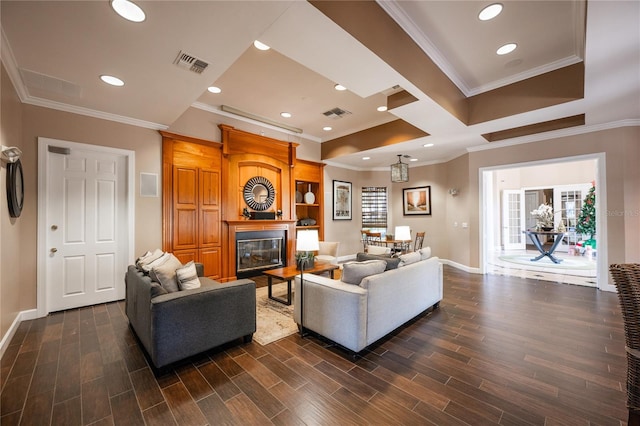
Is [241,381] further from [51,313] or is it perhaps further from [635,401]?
[51,313]

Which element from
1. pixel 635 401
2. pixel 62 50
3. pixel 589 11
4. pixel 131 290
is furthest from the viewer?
pixel 131 290

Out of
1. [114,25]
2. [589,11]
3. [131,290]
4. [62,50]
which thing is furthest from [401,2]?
[131,290]

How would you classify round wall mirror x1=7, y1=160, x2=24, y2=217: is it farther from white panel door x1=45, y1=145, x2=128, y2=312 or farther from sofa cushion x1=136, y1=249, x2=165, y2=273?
sofa cushion x1=136, y1=249, x2=165, y2=273

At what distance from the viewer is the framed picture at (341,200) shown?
24.5ft

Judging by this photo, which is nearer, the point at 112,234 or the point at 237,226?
the point at 112,234

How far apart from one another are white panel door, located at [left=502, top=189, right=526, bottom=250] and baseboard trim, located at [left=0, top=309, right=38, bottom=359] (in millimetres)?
12328

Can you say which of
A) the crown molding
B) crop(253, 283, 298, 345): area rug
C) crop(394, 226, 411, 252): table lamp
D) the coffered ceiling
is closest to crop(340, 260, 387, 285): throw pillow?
crop(253, 283, 298, 345): area rug

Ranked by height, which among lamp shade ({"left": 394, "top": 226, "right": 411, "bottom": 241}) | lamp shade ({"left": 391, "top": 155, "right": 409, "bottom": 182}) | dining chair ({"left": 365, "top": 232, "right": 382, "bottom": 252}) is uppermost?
lamp shade ({"left": 391, "top": 155, "right": 409, "bottom": 182})

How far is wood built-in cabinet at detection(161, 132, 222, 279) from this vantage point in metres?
4.43

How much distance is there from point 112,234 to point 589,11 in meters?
5.92

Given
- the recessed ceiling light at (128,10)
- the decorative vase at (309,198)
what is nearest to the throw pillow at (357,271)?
the recessed ceiling light at (128,10)

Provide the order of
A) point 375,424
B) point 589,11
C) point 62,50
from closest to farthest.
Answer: point 375,424 < point 589,11 < point 62,50

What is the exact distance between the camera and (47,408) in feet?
6.15

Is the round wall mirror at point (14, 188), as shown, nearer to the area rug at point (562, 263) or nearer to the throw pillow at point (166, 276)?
the throw pillow at point (166, 276)
